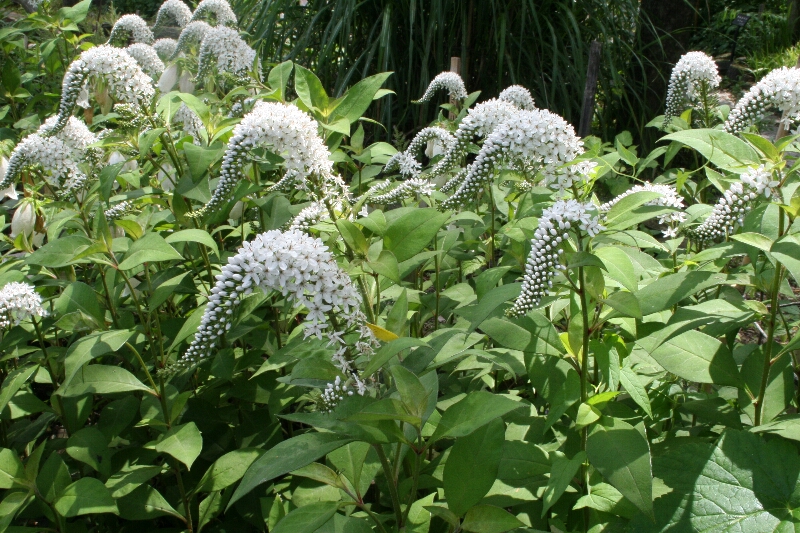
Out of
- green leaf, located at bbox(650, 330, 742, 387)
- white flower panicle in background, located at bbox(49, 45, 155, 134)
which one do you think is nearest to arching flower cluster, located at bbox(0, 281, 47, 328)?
white flower panicle in background, located at bbox(49, 45, 155, 134)

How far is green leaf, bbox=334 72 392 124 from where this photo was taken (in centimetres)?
204

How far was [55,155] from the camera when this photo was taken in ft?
7.71

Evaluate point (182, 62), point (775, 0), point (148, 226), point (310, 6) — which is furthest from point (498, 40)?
point (775, 0)

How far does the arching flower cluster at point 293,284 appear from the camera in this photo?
1.25m

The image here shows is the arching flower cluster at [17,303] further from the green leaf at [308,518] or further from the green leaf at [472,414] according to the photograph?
the green leaf at [472,414]

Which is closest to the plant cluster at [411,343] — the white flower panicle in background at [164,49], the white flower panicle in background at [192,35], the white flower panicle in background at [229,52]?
the white flower panicle in background at [229,52]

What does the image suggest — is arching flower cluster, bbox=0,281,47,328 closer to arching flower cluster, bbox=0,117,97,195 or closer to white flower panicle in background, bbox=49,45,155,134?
arching flower cluster, bbox=0,117,97,195

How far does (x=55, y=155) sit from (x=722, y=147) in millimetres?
2230

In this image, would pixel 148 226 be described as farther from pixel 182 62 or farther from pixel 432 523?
pixel 182 62

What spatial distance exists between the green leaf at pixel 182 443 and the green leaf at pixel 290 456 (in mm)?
446

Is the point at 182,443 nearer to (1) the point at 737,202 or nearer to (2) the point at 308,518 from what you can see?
(2) the point at 308,518

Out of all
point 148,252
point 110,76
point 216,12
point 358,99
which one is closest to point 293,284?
point 148,252

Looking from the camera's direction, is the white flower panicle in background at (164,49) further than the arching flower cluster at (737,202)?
Yes

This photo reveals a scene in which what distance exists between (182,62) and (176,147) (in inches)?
46.0
